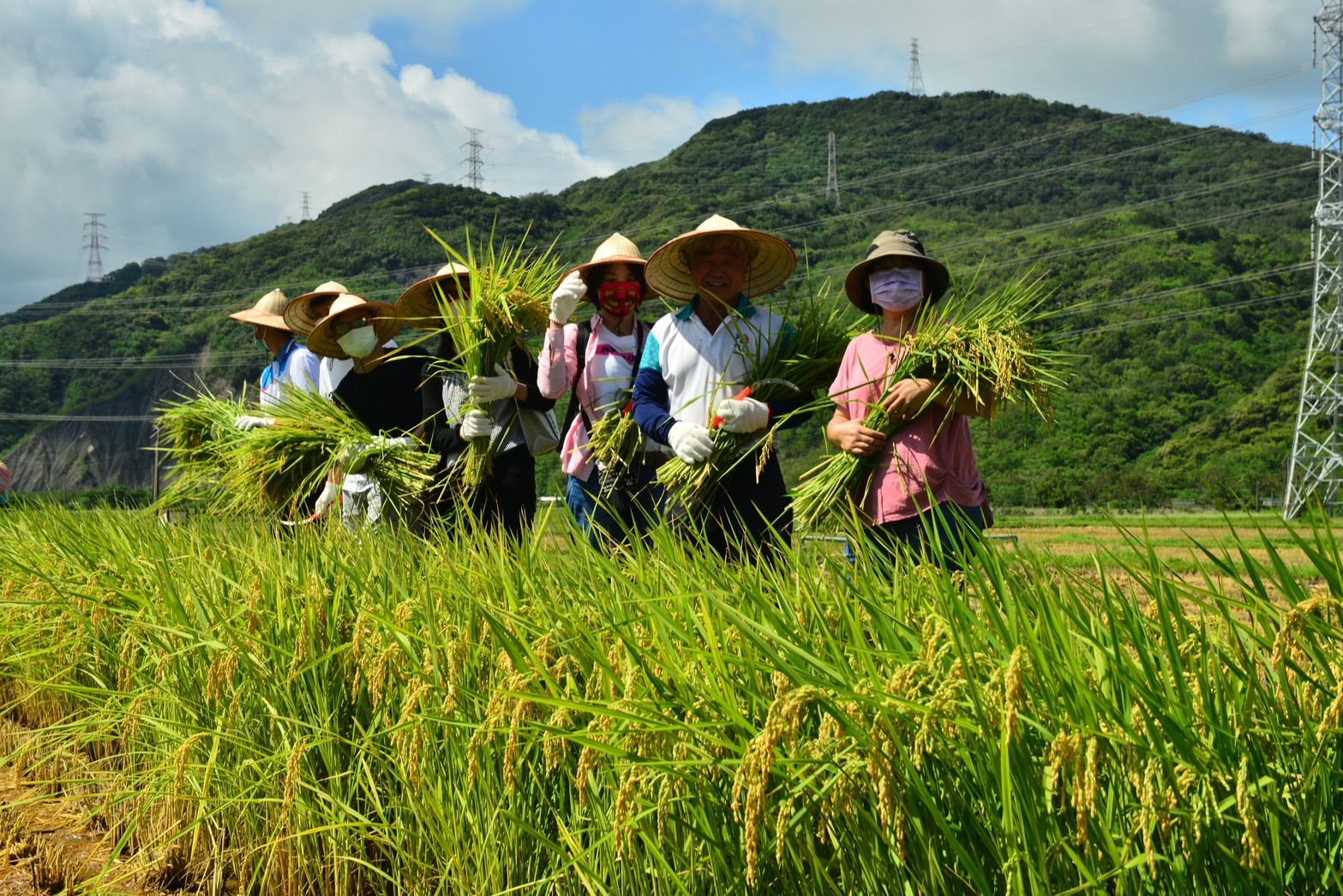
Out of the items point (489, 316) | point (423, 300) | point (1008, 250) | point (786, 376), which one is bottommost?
point (786, 376)

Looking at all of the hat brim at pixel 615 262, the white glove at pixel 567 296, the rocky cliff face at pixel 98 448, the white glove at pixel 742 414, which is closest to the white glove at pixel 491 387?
the white glove at pixel 567 296

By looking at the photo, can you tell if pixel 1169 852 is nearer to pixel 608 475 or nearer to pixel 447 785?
pixel 447 785

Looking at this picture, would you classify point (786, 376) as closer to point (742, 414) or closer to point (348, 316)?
point (742, 414)

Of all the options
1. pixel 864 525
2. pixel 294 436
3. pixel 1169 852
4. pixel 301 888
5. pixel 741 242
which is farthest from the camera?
pixel 294 436

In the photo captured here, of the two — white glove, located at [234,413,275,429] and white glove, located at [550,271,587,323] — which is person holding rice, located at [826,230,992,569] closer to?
white glove, located at [550,271,587,323]

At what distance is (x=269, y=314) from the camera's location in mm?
7090

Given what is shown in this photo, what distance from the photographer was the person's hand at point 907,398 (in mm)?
3629

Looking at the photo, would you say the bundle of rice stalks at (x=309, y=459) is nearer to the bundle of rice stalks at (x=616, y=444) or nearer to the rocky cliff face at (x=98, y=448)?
the bundle of rice stalks at (x=616, y=444)

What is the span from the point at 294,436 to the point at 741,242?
→ 231 centimetres

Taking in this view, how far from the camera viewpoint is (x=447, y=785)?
99.9 inches

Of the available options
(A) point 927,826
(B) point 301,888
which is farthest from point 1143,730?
(B) point 301,888

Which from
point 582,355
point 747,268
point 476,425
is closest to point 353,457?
point 476,425

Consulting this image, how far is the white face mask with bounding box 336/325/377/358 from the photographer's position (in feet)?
18.4

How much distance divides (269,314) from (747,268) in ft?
12.3
